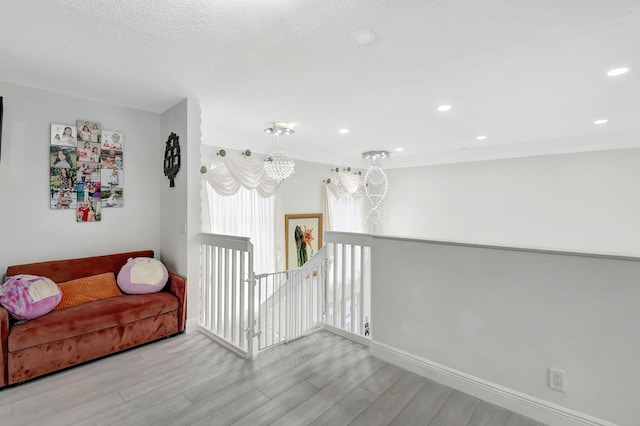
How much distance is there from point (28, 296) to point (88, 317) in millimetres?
434

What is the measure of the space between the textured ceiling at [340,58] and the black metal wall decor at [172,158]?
1.33 ft

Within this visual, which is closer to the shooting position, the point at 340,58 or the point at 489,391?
the point at 489,391

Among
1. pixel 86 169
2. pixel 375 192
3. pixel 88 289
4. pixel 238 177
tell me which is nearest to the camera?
pixel 88 289

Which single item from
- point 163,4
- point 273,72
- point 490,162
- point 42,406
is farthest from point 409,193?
point 42,406

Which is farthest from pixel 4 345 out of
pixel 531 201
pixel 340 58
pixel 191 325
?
pixel 531 201

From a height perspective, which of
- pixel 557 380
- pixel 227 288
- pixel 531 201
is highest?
pixel 531 201

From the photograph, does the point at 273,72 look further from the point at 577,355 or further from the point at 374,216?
the point at 374,216

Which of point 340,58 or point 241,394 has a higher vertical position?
point 340,58

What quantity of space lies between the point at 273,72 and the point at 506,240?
5.13 m

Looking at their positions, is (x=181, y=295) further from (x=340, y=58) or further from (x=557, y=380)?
(x=557, y=380)

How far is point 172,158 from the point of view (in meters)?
3.22

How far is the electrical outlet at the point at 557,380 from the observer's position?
5.59 ft

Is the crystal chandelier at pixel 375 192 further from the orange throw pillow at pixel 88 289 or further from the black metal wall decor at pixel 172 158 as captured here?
the orange throw pillow at pixel 88 289

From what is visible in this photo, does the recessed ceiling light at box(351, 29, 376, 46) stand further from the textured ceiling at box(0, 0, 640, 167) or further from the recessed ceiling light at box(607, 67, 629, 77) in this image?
the recessed ceiling light at box(607, 67, 629, 77)
